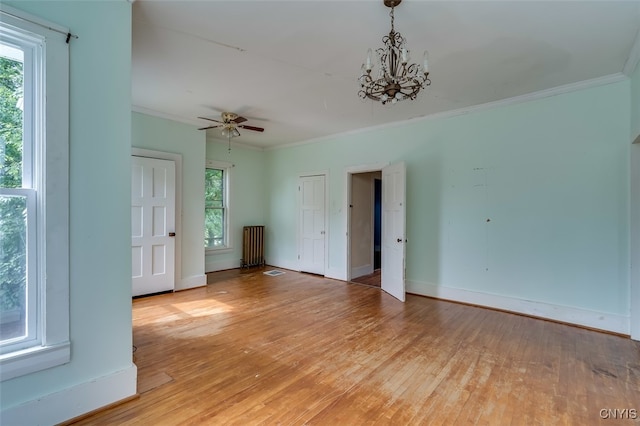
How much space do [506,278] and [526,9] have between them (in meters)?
3.03

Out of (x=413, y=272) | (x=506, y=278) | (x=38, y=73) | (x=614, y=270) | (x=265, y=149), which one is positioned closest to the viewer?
(x=38, y=73)

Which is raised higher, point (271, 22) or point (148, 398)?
point (271, 22)

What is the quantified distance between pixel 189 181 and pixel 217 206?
1.39 meters

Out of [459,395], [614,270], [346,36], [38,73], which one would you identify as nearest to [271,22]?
[346,36]

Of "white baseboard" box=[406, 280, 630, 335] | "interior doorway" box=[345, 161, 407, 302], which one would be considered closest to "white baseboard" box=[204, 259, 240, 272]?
"interior doorway" box=[345, 161, 407, 302]

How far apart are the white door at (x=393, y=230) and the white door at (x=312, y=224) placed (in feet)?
4.76

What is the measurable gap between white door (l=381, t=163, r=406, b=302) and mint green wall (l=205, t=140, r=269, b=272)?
10.4 ft

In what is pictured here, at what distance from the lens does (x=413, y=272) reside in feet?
15.6

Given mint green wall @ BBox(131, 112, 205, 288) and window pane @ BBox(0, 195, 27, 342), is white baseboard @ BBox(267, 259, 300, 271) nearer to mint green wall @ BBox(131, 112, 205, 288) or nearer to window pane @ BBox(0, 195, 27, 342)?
mint green wall @ BBox(131, 112, 205, 288)

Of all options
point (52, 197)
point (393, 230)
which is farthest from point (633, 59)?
point (52, 197)

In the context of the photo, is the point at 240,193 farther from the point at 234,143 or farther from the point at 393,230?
the point at 393,230

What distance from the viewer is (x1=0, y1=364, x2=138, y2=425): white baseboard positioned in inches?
64.9

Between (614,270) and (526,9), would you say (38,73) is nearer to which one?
(526,9)

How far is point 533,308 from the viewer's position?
3713mm
